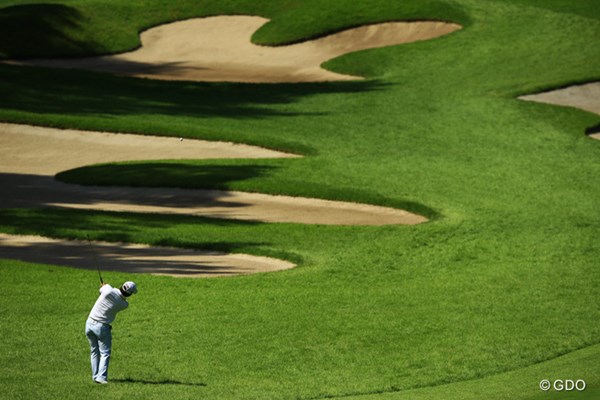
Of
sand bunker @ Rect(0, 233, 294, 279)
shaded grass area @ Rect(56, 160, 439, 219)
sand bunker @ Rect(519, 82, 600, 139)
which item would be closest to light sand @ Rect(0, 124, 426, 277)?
sand bunker @ Rect(0, 233, 294, 279)

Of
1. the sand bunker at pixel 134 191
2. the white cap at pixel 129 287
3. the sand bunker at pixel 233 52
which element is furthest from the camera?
the sand bunker at pixel 233 52

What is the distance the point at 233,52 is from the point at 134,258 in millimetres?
31820

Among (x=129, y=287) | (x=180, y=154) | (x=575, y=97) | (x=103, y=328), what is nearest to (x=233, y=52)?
(x=575, y=97)

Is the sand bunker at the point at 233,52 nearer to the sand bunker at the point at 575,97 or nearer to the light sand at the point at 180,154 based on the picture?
the light sand at the point at 180,154

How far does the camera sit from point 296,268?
29.5 metres

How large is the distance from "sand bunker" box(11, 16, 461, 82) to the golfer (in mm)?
36360

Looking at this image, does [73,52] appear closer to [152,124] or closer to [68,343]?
[152,124]

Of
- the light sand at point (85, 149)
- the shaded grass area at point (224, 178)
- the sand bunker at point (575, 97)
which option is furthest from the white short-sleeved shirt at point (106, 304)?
the sand bunker at point (575, 97)

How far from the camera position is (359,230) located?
3322cm

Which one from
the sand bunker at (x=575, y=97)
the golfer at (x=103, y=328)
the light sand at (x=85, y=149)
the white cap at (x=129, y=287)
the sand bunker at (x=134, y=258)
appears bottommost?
the sand bunker at (x=575, y=97)

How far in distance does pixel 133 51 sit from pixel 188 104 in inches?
469

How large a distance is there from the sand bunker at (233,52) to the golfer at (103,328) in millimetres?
36360

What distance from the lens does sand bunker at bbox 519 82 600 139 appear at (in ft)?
162

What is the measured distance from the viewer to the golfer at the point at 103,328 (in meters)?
20.2
